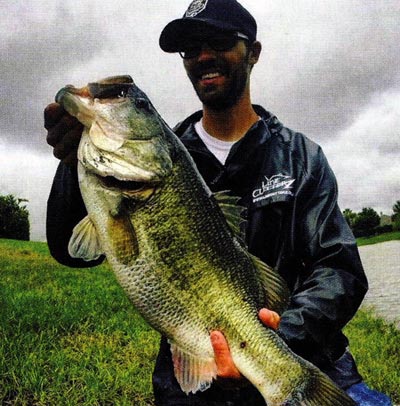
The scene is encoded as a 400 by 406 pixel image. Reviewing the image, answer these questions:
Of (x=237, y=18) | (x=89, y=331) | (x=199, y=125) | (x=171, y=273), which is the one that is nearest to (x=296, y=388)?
(x=171, y=273)

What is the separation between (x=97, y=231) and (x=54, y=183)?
2.47 feet

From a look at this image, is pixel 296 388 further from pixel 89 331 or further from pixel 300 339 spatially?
pixel 89 331

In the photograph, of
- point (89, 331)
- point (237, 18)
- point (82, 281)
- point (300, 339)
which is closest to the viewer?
point (300, 339)

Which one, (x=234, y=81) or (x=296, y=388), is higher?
(x=234, y=81)

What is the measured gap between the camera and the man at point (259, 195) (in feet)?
9.57

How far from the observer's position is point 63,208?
2.95 meters

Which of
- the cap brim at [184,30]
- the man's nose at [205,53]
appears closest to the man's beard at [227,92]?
the man's nose at [205,53]

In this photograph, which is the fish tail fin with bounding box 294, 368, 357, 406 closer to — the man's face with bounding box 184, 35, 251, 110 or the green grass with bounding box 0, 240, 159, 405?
the man's face with bounding box 184, 35, 251, 110

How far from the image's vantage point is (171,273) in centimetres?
235

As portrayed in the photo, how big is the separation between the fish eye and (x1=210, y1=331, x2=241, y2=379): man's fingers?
110 centimetres

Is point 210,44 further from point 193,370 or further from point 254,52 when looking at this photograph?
point 193,370

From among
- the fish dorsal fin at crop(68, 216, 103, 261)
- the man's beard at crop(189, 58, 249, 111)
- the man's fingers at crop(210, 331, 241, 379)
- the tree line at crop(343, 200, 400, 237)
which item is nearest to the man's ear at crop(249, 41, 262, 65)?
the man's beard at crop(189, 58, 249, 111)

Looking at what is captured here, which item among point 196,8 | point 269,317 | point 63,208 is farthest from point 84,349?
point 196,8

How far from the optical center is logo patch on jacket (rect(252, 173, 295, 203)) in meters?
3.26
